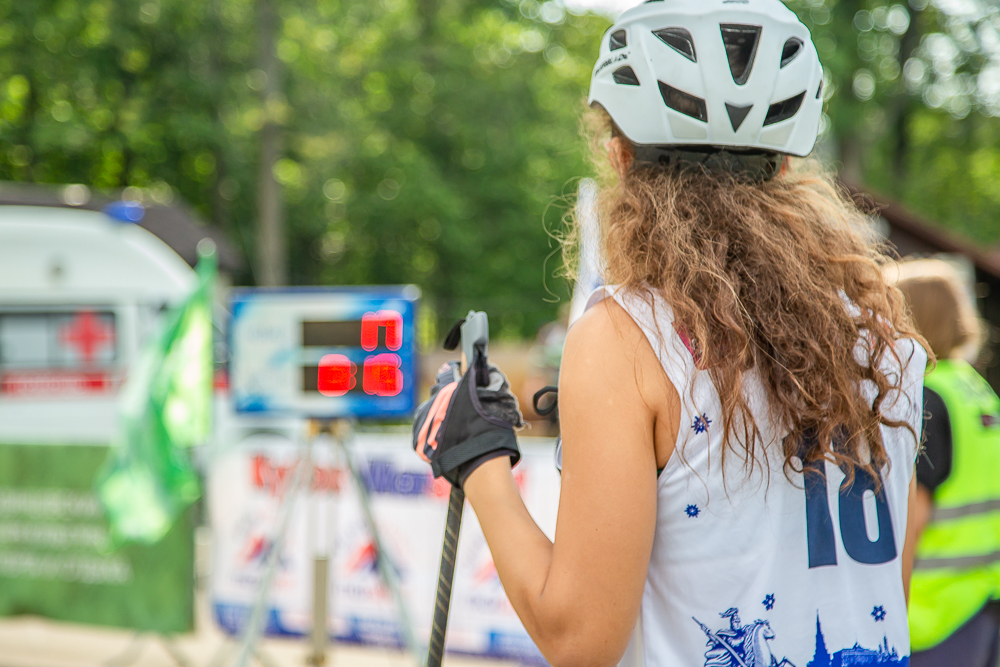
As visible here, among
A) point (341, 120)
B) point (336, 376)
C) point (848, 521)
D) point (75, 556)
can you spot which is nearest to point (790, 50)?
point (848, 521)

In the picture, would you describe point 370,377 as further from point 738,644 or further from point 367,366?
point 738,644

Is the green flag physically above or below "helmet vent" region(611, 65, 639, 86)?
below

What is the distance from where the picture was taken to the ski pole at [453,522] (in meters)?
1.51

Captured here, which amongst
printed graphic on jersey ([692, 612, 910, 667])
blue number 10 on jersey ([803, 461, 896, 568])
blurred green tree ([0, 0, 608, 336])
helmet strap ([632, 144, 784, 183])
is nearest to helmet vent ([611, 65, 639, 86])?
helmet strap ([632, 144, 784, 183])

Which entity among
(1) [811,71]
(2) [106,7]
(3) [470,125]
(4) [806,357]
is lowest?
(4) [806,357]

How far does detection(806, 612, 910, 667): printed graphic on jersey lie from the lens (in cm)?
128

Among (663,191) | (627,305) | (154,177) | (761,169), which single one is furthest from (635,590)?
(154,177)

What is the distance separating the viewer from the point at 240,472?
6.03 meters

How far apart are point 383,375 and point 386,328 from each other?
0.86ft

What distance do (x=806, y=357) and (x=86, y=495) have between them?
5525mm

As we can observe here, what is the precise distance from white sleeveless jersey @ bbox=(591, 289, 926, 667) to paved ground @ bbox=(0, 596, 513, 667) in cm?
436

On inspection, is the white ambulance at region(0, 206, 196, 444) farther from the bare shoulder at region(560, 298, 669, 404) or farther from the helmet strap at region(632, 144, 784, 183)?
the bare shoulder at region(560, 298, 669, 404)

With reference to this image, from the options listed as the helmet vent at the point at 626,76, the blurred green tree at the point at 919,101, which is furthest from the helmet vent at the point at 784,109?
the blurred green tree at the point at 919,101

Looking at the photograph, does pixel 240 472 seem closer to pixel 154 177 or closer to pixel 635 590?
pixel 635 590
